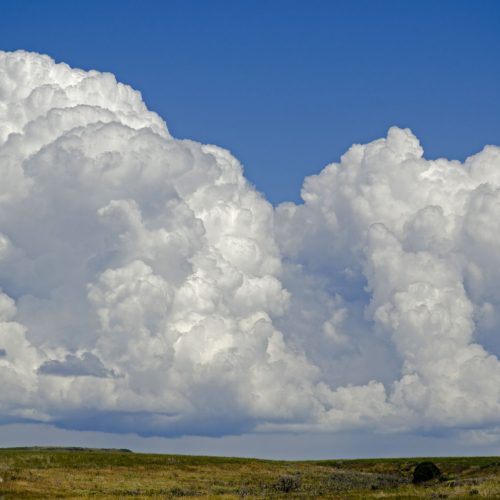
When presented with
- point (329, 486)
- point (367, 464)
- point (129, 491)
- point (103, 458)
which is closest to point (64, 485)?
point (129, 491)

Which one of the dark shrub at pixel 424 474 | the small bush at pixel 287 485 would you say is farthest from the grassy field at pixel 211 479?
the dark shrub at pixel 424 474

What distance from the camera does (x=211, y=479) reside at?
4023 inches

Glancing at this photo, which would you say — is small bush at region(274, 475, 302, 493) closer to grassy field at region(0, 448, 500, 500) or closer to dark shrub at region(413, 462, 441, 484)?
grassy field at region(0, 448, 500, 500)

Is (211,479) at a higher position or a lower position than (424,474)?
lower

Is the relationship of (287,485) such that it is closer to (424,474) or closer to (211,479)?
(211,479)

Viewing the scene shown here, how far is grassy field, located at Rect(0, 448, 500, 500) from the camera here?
242 ft

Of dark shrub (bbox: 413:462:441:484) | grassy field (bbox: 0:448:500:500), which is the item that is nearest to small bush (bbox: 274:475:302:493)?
grassy field (bbox: 0:448:500:500)

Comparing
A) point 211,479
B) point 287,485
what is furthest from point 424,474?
point 211,479

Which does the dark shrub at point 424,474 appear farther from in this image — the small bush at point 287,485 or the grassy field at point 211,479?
the small bush at point 287,485

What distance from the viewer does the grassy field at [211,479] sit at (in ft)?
242

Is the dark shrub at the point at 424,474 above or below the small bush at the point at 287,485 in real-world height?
above

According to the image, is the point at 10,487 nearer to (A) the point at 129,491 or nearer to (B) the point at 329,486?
(A) the point at 129,491

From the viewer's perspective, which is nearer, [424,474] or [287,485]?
[287,485]

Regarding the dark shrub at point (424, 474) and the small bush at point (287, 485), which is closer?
the small bush at point (287, 485)
